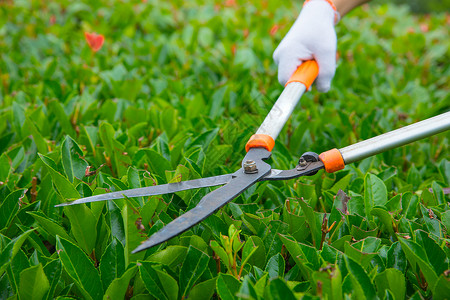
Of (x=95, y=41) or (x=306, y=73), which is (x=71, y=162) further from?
(x=95, y=41)

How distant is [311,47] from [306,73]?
17 cm

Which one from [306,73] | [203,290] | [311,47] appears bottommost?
[203,290]

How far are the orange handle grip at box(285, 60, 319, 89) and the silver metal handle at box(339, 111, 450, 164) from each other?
1.89ft

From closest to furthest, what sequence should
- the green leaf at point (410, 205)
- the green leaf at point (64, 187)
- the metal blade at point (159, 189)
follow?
the metal blade at point (159, 189)
the green leaf at point (64, 187)
the green leaf at point (410, 205)

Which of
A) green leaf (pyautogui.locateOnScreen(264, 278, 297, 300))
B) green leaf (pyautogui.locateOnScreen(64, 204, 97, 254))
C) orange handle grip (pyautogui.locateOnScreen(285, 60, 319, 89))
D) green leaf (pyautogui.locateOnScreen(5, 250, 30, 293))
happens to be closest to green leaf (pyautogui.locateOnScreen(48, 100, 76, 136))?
green leaf (pyautogui.locateOnScreen(64, 204, 97, 254))

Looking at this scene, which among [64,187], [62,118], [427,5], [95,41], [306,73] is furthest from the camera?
[427,5]

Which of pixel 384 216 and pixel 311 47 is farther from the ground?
pixel 311 47

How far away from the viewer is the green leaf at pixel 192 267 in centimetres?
139

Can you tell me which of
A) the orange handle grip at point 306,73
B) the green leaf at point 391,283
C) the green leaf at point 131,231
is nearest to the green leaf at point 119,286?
the green leaf at point 131,231

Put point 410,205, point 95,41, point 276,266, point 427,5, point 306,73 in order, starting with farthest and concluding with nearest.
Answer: point 427,5
point 95,41
point 306,73
point 410,205
point 276,266

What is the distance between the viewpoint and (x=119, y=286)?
1.32 metres

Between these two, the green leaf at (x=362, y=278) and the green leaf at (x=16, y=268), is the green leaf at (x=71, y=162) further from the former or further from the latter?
the green leaf at (x=362, y=278)

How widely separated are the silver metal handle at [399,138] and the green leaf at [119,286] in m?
0.87

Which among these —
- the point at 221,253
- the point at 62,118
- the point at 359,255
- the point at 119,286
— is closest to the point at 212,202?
the point at 221,253
